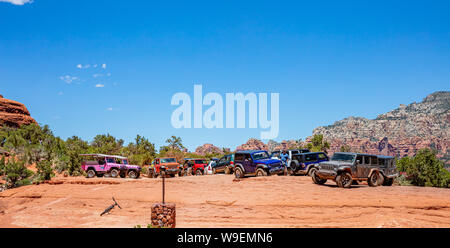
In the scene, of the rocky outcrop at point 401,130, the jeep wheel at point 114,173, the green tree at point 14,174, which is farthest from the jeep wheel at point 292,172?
the rocky outcrop at point 401,130

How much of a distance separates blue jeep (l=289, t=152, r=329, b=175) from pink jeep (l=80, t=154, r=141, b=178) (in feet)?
44.4

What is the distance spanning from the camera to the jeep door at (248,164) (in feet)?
78.3

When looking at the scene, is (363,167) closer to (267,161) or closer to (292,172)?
(267,161)

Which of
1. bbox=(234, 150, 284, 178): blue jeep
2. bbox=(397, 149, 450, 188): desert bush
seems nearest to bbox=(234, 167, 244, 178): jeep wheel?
bbox=(234, 150, 284, 178): blue jeep

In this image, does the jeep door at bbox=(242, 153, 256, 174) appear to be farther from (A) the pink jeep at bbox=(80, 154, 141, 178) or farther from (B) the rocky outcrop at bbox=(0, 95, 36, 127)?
(B) the rocky outcrop at bbox=(0, 95, 36, 127)

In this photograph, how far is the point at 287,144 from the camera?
11781cm

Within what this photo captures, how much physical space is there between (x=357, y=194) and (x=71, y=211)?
15.0m

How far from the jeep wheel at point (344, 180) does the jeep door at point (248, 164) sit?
699 cm

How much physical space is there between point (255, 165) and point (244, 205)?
289 inches

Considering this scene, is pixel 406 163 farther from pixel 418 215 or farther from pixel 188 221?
pixel 188 221

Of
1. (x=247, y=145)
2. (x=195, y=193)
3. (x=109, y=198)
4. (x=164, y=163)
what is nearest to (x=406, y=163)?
(x=164, y=163)

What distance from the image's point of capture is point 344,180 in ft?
59.0

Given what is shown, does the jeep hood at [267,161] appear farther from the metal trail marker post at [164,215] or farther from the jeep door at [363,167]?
the metal trail marker post at [164,215]
